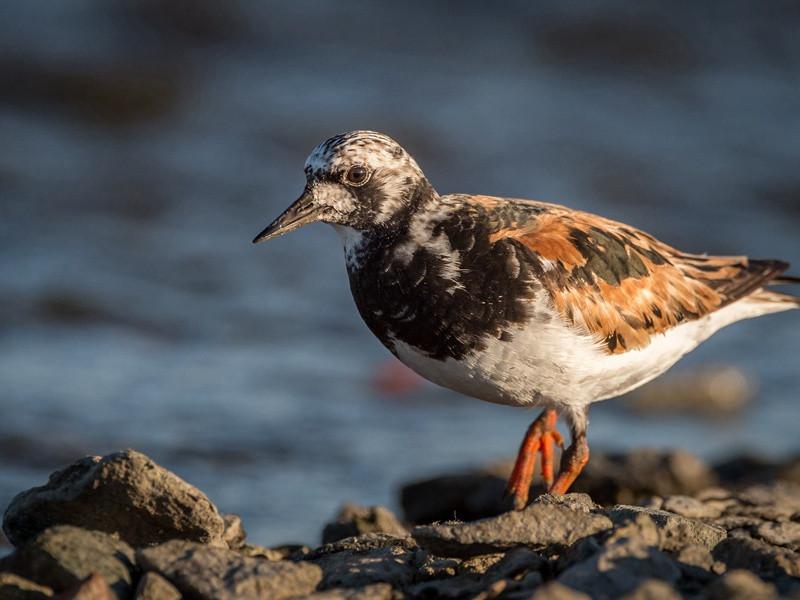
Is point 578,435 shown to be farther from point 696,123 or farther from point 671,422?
point 696,123

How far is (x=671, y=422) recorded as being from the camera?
7801mm

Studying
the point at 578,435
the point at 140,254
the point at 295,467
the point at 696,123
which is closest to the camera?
the point at 578,435

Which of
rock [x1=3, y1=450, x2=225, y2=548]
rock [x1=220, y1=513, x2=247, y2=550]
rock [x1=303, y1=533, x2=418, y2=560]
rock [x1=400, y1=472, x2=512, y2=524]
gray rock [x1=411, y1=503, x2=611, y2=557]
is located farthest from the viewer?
rock [x1=400, y1=472, x2=512, y2=524]

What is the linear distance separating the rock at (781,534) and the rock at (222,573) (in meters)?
1.97

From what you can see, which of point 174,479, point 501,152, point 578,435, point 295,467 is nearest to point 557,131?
point 501,152

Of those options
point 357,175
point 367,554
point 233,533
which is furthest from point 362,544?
point 357,175

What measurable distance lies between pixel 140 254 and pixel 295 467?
154 inches

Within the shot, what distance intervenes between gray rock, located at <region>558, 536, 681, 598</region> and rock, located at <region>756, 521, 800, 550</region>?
131 cm

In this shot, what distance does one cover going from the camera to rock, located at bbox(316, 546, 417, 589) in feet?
11.3

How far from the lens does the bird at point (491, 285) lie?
424 centimetres

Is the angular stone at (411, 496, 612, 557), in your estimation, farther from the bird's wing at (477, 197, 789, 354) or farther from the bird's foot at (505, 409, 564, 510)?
the bird's foot at (505, 409, 564, 510)

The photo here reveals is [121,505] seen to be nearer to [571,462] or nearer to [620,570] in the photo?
[620,570]

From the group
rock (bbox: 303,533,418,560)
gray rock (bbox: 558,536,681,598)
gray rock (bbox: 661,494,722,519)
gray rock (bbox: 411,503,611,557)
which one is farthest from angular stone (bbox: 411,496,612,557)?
gray rock (bbox: 661,494,722,519)

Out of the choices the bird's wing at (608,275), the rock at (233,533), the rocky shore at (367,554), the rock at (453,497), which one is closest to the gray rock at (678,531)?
the rocky shore at (367,554)
